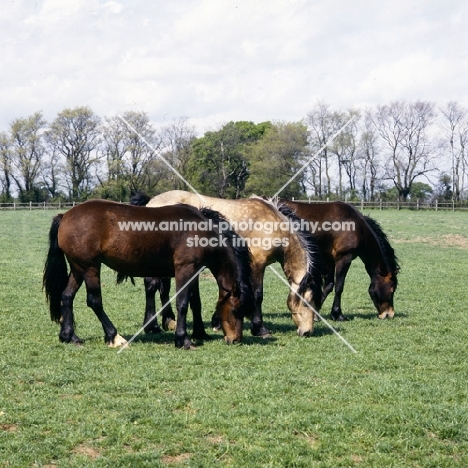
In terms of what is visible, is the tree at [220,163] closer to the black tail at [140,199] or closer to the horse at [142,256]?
the black tail at [140,199]

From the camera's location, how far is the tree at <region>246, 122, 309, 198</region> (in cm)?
6075

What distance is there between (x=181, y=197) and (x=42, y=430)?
5.56 m

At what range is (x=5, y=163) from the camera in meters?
65.0

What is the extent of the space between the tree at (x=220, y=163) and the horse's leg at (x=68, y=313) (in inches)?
1920

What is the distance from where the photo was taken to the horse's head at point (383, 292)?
10.7 meters

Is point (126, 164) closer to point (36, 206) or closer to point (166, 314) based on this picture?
point (36, 206)

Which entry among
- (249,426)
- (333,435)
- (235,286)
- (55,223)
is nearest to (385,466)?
(333,435)

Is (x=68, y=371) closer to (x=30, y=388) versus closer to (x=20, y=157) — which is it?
(x=30, y=388)

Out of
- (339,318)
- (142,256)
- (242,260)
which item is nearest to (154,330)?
(142,256)

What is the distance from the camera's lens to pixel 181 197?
10.0 metres

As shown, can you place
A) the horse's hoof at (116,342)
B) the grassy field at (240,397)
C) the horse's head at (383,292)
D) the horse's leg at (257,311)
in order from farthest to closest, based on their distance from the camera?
the horse's head at (383,292) < the horse's leg at (257,311) < the horse's hoof at (116,342) < the grassy field at (240,397)

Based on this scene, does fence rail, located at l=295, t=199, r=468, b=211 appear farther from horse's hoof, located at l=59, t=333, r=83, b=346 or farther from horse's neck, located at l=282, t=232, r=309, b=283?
horse's hoof, located at l=59, t=333, r=83, b=346

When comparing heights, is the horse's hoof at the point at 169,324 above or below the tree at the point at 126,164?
below

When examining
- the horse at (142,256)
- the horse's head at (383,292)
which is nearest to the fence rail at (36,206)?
the horse's head at (383,292)
